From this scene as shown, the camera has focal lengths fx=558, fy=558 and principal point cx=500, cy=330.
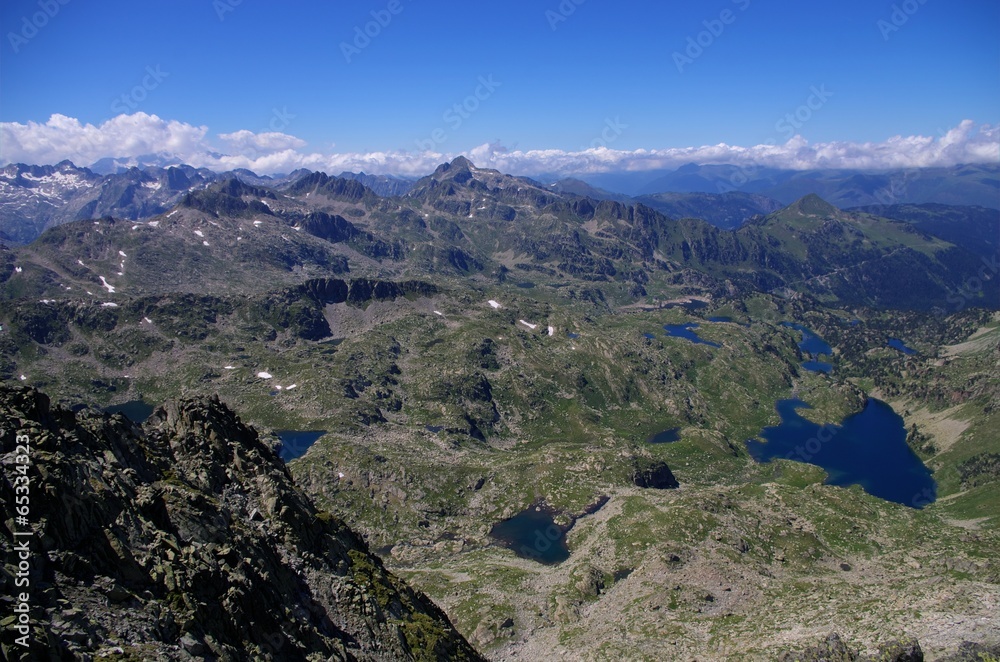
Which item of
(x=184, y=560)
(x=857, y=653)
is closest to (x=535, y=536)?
(x=857, y=653)

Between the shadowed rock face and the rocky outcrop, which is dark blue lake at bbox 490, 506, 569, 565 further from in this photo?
the rocky outcrop

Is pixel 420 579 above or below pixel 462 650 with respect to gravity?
below

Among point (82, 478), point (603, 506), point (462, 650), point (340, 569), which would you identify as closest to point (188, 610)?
point (82, 478)

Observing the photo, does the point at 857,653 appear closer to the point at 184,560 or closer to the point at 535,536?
the point at 184,560

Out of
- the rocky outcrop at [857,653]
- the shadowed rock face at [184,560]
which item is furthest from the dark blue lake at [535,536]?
the rocky outcrop at [857,653]

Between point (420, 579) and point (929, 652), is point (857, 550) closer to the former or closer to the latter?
point (929, 652)

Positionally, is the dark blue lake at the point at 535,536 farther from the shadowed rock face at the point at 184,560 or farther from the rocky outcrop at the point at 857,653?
the rocky outcrop at the point at 857,653
